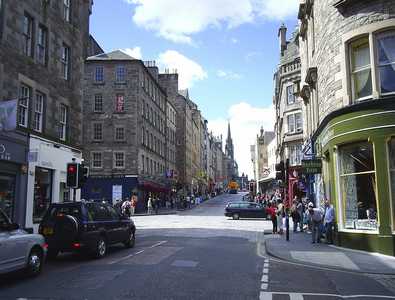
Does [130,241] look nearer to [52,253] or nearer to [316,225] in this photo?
[52,253]

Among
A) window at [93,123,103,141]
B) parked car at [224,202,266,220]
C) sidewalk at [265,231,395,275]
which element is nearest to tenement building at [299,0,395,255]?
sidewalk at [265,231,395,275]

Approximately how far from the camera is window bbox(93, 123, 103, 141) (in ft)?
A: 165

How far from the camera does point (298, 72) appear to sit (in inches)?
1861

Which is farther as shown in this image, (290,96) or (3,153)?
(290,96)

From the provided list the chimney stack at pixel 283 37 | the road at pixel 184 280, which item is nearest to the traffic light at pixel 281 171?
the road at pixel 184 280

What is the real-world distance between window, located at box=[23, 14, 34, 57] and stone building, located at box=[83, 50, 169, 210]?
94.1 feet

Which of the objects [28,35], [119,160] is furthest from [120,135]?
[28,35]

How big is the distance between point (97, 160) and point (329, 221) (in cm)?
3558

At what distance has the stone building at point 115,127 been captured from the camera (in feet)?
161

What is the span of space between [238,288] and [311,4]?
1641cm

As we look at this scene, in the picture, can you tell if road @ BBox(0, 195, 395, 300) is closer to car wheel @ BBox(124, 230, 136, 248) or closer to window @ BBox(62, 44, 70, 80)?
Result: car wheel @ BBox(124, 230, 136, 248)

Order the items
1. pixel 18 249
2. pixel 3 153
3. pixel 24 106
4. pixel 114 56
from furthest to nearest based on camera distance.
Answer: pixel 114 56 < pixel 24 106 < pixel 3 153 < pixel 18 249

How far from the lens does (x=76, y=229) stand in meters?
13.8

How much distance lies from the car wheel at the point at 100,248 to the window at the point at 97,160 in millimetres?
35626
